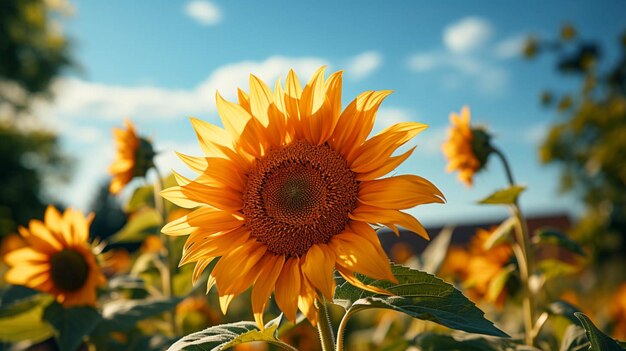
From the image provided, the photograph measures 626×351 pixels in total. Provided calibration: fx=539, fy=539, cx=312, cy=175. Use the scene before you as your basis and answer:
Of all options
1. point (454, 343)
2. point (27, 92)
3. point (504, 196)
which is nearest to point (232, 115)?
point (454, 343)

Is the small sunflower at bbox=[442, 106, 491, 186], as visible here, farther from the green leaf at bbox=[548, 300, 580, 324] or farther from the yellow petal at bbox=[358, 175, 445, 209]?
the yellow petal at bbox=[358, 175, 445, 209]

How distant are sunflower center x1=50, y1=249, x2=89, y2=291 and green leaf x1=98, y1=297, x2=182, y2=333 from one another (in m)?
0.26

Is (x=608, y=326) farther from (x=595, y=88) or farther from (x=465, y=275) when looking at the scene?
(x=595, y=88)

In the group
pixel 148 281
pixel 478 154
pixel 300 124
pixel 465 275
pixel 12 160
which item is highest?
pixel 300 124

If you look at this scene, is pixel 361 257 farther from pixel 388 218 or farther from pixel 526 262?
pixel 526 262

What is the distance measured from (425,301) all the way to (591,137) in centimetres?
2185

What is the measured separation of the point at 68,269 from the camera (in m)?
1.95

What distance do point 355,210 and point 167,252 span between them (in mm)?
1072

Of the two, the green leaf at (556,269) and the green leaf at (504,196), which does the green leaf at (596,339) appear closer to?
the green leaf at (504,196)

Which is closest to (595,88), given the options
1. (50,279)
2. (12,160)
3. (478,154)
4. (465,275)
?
(465,275)

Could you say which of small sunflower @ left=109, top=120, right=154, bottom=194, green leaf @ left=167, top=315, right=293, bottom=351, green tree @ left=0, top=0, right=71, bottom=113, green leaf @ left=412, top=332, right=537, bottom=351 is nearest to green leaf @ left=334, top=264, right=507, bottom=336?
green leaf @ left=167, top=315, right=293, bottom=351

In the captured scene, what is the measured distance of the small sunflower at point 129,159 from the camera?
223 centimetres

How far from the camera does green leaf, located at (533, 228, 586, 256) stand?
1806 mm

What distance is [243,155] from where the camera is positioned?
115 cm
